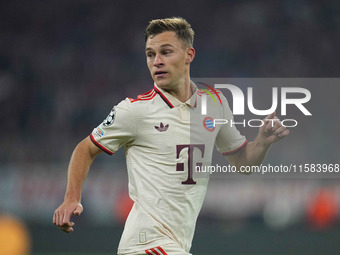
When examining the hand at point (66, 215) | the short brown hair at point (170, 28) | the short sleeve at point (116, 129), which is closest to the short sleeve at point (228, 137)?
the short brown hair at point (170, 28)

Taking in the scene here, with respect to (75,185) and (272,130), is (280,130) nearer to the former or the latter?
(272,130)

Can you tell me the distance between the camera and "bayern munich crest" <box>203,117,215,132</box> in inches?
145

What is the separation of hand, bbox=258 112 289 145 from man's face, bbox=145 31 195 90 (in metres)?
0.60

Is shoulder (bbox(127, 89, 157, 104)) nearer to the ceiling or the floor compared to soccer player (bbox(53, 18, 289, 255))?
nearer to the ceiling

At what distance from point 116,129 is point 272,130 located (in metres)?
0.94

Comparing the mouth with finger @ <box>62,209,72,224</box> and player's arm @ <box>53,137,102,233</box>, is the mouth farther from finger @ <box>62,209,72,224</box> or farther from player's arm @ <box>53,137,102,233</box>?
finger @ <box>62,209,72,224</box>

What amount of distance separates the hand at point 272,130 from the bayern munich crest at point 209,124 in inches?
12.0

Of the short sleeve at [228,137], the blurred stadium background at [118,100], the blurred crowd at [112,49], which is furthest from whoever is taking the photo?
the blurred crowd at [112,49]

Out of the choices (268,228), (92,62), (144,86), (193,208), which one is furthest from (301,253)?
(92,62)

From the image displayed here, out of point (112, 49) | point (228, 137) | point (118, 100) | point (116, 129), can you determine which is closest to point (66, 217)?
point (116, 129)

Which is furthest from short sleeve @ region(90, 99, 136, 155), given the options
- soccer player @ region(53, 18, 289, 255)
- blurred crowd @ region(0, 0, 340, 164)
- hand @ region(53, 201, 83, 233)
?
blurred crowd @ region(0, 0, 340, 164)

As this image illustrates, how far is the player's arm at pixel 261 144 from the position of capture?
11.7ft

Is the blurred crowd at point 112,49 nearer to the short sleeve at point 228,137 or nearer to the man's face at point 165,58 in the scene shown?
the short sleeve at point 228,137

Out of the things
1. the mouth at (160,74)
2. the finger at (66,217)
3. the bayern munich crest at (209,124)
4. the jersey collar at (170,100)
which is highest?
the mouth at (160,74)
